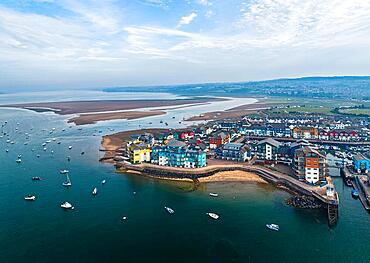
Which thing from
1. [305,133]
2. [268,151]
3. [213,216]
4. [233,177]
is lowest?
[305,133]

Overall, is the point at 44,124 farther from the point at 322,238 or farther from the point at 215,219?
the point at 322,238

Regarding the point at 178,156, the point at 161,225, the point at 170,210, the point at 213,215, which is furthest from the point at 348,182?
the point at 161,225

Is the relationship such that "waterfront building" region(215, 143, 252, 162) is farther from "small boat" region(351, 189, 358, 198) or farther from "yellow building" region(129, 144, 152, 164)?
"small boat" region(351, 189, 358, 198)

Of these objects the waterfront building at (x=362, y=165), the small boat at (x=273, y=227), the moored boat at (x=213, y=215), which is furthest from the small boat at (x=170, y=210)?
the waterfront building at (x=362, y=165)

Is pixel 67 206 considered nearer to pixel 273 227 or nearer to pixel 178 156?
pixel 178 156

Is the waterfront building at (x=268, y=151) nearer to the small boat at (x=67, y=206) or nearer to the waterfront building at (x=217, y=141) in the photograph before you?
the waterfront building at (x=217, y=141)

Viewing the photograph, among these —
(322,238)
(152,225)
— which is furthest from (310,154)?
(152,225)
